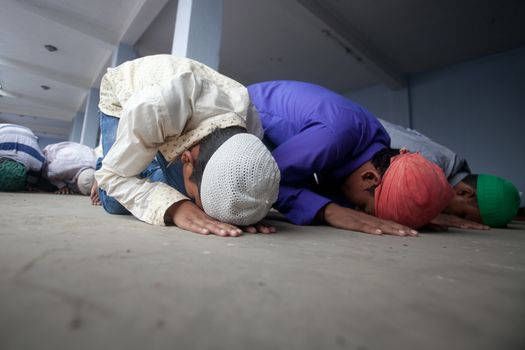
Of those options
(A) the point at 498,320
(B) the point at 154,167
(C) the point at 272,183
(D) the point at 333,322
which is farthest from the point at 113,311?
(B) the point at 154,167

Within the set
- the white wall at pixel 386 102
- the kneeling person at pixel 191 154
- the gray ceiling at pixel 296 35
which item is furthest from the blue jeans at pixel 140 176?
the white wall at pixel 386 102

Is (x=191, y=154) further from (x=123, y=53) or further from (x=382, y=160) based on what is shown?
(x=123, y=53)

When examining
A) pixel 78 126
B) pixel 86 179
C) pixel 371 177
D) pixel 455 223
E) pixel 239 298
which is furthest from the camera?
pixel 78 126

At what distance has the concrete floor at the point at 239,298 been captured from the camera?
0.72 ft

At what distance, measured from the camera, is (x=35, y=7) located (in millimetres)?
2703

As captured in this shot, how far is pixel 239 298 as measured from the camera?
294 millimetres

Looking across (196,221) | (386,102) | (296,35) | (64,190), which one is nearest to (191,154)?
(196,221)

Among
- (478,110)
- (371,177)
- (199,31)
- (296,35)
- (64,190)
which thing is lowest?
(64,190)

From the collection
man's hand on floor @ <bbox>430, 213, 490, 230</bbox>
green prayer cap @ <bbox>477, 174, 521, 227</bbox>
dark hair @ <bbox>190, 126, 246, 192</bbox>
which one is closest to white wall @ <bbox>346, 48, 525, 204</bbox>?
green prayer cap @ <bbox>477, 174, 521, 227</bbox>

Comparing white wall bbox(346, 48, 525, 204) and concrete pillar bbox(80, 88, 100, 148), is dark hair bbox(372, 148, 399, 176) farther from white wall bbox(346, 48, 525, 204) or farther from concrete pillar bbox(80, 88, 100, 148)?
concrete pillar bbox(80, 88, 100, 148)

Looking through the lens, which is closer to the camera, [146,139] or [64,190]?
[146,139]

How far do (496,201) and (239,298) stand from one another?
172 centimetres

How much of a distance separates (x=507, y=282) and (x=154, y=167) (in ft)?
3.38

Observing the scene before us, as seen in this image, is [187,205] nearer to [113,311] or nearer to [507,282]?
[113,311]
